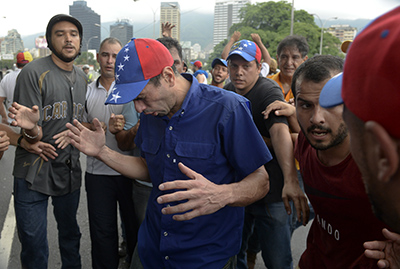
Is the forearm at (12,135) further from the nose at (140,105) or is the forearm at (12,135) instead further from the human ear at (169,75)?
the human ear at (169,75)

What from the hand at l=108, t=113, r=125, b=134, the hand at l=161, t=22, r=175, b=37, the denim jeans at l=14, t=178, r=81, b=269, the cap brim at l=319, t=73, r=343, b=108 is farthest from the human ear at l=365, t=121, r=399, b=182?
the hand at l=161, t=22, r=175, b=37

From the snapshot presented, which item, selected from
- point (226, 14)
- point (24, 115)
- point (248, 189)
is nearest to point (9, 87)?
point (24, 115)

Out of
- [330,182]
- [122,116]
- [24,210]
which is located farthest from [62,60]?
[330,182]

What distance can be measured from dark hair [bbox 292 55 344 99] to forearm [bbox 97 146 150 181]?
122 cm

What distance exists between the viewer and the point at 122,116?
304 centimetres

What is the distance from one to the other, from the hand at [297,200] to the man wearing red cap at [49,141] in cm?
197

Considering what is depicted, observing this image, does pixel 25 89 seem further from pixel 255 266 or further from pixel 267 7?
pixel 267 7

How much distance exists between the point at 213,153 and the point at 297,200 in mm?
641

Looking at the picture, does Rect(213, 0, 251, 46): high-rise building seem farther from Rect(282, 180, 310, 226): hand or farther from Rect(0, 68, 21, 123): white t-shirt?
Rect(282, 180, 310, 226): hand

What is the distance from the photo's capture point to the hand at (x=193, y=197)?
1.55 m

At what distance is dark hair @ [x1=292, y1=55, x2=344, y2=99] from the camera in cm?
190

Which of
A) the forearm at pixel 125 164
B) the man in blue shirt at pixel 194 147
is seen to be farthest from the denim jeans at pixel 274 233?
the forearm at pixel 125 164

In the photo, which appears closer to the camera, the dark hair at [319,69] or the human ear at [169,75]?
the dark hair at [319,69]

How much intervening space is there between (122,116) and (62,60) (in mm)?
873
